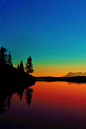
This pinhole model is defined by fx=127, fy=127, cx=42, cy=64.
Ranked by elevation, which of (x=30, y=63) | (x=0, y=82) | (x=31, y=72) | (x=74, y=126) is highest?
(x=30, y=63)

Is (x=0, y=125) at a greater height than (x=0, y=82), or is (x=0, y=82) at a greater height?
(x=0, y=82)

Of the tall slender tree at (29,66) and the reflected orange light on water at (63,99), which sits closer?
the reflected orange light on water at (63,99)

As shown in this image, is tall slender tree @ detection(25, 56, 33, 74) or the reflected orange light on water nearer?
the reflected orange light on water

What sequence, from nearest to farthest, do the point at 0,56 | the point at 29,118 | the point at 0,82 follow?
1. the point at 29,118
2. the point at 0,82
3. the point at 0,56

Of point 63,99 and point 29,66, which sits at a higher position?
point 29,66

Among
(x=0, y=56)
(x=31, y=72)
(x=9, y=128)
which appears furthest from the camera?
(x=31, y=72)

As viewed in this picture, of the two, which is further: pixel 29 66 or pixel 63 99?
pixel 29 66

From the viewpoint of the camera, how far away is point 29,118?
1034 centimetres

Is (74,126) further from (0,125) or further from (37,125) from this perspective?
(0,125)

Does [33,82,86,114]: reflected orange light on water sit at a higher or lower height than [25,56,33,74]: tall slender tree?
lower

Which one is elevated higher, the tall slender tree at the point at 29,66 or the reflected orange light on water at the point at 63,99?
the tall slender tree at the point at 29,66

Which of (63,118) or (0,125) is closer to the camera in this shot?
(0,125)

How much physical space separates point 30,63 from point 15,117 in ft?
305

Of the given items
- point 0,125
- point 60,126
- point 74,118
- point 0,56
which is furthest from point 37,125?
point 0,56
